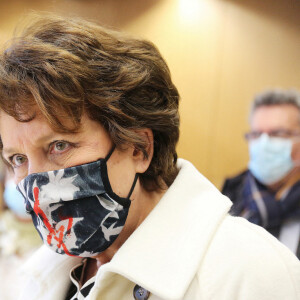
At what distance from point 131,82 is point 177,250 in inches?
17.9

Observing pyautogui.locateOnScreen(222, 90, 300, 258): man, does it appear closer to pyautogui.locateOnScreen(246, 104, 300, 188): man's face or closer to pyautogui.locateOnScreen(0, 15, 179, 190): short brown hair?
pyautogui.locateOnScreen(246, 104, 300, 188): man's face

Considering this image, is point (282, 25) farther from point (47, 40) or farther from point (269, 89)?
point (47, 40)

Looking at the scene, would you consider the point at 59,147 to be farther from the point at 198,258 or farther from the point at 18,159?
the point at 198,258

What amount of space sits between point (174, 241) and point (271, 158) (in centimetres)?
157

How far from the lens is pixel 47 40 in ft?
3.55

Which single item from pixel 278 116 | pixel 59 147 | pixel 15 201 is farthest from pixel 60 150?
pixel 278 116

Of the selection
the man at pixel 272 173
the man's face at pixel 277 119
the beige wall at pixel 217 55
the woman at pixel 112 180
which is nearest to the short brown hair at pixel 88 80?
the woman at pixel 112 180

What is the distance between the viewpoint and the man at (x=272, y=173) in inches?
92.4

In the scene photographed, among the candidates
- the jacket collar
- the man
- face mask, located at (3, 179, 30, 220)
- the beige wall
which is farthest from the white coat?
face mask, located at (3, 179, 30, 220)

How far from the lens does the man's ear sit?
1.18 m

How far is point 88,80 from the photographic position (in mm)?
1046

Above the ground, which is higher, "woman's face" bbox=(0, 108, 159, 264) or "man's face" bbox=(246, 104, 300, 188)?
"woman's face" bbox=(0, 108, 159, 264)

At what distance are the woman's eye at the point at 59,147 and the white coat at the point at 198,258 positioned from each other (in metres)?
0.29

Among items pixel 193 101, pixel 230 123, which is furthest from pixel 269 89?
pixel 193 101
